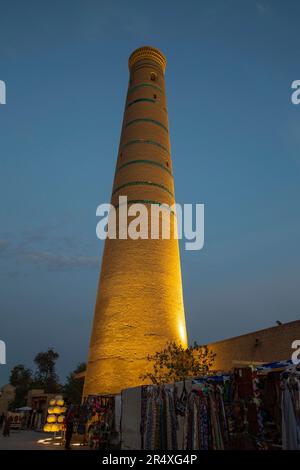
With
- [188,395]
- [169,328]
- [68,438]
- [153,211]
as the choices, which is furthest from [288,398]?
[153,211]

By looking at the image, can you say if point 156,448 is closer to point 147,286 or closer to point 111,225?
point 147,286

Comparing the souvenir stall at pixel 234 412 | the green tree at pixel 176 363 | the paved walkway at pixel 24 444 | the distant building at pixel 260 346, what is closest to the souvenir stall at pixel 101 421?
the paved walkway at pixel 24 444

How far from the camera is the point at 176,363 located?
12008 millimetres

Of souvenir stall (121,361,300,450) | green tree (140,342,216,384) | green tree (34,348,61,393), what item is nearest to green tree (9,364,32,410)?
green tree (34,348,61,393)

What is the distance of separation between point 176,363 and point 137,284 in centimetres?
312

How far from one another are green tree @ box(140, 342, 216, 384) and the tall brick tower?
0.35m

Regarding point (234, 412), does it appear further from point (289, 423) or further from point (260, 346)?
point (260, 346)

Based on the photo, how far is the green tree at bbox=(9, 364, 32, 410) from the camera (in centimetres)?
3881

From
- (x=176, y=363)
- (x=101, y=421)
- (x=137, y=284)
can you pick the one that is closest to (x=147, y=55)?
(x=137, y=284)

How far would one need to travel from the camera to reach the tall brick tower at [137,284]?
42.5ft

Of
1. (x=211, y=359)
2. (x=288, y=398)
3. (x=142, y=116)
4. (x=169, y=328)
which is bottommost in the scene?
(x=288, y=398)

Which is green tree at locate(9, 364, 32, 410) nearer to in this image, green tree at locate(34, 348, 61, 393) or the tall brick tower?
green tree at locate(34, 348, 61, 393)
